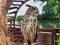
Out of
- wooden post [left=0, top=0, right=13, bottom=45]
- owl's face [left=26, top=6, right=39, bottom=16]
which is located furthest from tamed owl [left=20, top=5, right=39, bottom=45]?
wooden post [left=0, top=0, right=13, bottom=45]

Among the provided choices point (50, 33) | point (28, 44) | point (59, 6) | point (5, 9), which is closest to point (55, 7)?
point (59, 6)

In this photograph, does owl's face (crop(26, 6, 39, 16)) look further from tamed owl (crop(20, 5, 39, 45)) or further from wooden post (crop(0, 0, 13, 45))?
wooden post (crop(0, 0, 13, 45))

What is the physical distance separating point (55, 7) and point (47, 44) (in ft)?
9.37

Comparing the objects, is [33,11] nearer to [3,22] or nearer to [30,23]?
[30,23]

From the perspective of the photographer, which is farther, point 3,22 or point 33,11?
point 33,11

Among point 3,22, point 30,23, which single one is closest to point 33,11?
point 30,23

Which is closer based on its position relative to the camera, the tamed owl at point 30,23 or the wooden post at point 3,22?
the wooden post at point 3,22

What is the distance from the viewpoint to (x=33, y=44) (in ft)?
5.38

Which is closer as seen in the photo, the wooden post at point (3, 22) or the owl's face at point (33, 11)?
the wooden post at point (3, 22)

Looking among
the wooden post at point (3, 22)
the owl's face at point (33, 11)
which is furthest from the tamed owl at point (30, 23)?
the wooden post at point (3, 22)

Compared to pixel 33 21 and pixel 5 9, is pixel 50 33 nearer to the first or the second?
pixel 33 21

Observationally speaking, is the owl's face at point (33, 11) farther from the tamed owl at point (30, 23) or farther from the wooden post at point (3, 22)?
the wooden post at point (3, 22)

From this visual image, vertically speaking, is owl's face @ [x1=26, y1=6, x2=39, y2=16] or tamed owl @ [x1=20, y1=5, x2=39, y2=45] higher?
owl's face @ [x1=26, y1=6, x2=39, y2=16]

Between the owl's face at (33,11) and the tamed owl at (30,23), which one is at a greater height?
the owl's face at (33,11)
